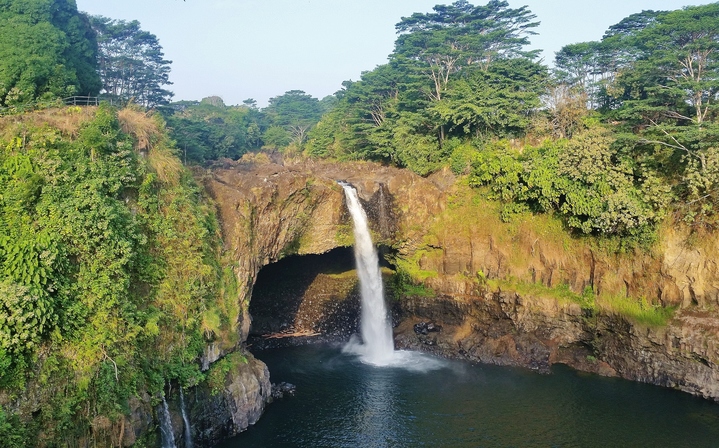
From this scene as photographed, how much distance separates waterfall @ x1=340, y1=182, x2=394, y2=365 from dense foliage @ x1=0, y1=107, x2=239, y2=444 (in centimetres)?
859

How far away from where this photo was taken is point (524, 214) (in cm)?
2352

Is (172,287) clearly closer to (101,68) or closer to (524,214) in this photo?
(524,214)

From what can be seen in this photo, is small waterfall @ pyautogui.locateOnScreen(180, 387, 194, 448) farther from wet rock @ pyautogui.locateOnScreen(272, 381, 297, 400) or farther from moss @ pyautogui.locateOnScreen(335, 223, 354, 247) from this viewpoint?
moss @ pyautogui.locateOnScreen(335, 223, 354, 247)

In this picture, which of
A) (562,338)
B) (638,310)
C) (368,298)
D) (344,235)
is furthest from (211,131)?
(638,310)

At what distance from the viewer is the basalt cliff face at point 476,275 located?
19266 mm

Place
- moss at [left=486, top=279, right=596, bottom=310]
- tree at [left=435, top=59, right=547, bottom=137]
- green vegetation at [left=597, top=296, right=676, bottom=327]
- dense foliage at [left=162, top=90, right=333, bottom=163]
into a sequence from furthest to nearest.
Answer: dense foliage at [left=162, top=90, right=333, bottom=163], tree at [left=435, top=59, right=547, bottom=137], moss at [left=486, top=279, right=596, bottom=310], green vegetation at [left=597, top=296, right=676, bottom=327]

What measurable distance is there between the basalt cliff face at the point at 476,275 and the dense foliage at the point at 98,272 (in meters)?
2.97

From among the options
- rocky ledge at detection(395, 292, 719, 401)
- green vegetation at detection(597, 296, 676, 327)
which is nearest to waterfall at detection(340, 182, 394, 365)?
rocky ledge at detection(395, 292, 719, 401)

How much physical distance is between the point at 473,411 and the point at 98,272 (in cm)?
1317

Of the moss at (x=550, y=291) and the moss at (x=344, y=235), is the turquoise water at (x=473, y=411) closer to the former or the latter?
the moss at (x=550, y=291)

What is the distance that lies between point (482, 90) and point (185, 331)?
810 inches

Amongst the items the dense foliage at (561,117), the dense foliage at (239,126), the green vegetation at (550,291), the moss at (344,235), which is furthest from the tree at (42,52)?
the green vegetation at (550,291)

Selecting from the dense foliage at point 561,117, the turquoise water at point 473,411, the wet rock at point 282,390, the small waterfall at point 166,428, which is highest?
the dense foliage at point 561,117

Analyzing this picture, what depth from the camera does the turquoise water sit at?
1630 cm
